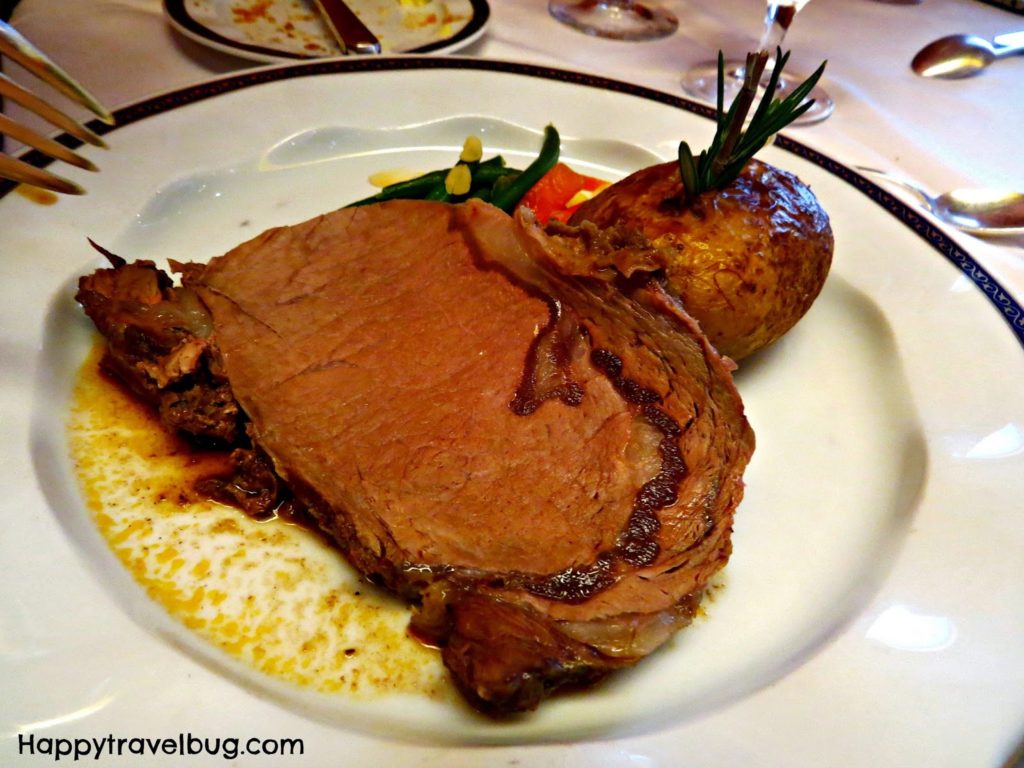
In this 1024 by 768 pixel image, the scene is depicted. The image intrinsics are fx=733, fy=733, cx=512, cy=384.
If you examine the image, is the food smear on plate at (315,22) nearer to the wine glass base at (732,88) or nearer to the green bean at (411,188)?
the green bean at (411,188)

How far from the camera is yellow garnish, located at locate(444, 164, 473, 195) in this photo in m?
2.57

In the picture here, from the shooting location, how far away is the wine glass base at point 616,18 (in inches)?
152

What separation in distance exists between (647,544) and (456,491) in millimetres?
424

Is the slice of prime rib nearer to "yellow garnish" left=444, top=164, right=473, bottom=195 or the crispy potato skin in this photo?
the crispy potato skin

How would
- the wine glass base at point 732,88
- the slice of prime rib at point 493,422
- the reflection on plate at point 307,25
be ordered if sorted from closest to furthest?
the slice of prime rib at point 493,422 < the reflection on plate at point 307,25 < the wine glass base at point 732,88

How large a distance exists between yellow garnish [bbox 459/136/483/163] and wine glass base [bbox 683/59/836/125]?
1.32 m

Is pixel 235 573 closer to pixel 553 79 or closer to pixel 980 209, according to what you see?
pixel 553 79

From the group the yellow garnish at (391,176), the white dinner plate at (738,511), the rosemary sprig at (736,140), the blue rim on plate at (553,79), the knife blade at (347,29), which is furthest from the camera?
the knife blade at (347,29)

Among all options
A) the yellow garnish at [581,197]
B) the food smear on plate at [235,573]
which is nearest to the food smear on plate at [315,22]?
the yellow garnish at [581,197]

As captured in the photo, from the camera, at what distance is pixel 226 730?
1255 millimetres

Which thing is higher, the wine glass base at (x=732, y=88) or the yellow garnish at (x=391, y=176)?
the wine glass base at (x=732, y=88)

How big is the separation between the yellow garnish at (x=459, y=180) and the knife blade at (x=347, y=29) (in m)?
0.96

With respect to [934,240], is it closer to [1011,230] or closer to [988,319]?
[988,319]

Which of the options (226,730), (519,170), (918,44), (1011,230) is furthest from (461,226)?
(918,44)
